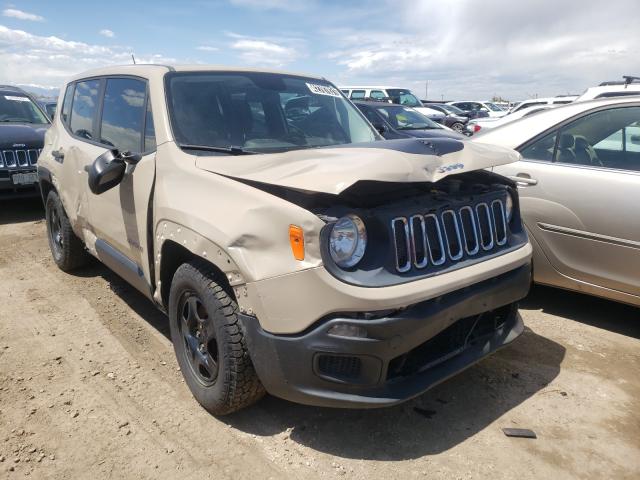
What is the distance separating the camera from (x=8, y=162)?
7.20 metres

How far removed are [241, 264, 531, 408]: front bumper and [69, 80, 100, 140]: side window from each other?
2.68 m

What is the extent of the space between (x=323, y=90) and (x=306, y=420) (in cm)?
243

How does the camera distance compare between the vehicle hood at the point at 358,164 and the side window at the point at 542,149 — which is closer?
the vehicle hood at the point at 358,164

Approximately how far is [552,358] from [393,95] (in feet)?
51.3

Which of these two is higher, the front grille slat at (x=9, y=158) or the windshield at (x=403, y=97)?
the windshield at (x=403, y=97)

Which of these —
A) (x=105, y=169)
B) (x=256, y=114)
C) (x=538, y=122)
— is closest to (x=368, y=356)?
(x=256, y=114)

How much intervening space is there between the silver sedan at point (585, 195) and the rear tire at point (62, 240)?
3.78 meters

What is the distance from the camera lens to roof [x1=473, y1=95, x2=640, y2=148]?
3973 mm

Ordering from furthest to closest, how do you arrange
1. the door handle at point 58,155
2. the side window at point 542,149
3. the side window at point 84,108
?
the door handle at point 58,155, the side window at point 84,108, the side window at point 542,149

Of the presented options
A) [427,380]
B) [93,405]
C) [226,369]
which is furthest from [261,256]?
[93,405]

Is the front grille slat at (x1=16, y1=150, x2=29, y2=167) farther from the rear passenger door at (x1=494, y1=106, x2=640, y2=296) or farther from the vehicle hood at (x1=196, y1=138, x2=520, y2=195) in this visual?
the rear passenger door at (x1=494, y1=106, x2=640, y2=296)

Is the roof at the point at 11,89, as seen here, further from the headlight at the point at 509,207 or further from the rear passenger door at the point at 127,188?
the headlight at the point at 509,207

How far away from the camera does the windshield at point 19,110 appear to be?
8312 millimetres

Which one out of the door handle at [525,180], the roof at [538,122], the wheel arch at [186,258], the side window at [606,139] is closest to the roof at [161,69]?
the wheel arch at [186,258]
